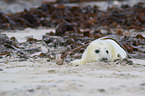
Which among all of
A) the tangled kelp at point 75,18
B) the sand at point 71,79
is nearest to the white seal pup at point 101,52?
the sand at point 71,79

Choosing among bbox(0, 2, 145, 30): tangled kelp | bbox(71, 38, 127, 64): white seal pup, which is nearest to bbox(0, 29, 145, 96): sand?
bbox(71, 38, 127, 64): white seal pup

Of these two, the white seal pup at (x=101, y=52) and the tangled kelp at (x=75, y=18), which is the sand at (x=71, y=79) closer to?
the white seal pup at (x=101, y=52)

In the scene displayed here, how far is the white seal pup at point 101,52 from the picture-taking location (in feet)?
10.6

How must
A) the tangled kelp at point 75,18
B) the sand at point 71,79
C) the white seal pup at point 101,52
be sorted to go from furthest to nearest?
the tangled kelp at point 75,18, the white seal pup at point 101,52, the sand at point 71,79

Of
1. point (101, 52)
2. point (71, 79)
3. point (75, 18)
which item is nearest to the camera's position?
→ point (71, 79)

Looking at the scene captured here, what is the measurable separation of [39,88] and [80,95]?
37 cm

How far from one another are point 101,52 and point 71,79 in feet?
2.64

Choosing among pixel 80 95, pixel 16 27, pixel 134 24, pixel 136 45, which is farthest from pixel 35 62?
pixel 134 24

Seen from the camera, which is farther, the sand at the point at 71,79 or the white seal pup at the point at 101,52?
the white seal pup at the point at 101,52

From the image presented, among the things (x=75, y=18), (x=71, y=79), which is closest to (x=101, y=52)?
(x=71, y=79)

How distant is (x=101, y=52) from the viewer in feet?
10.6

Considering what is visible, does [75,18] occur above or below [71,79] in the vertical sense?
above

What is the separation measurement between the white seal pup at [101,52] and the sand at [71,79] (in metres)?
0.09

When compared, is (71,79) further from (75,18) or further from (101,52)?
(75,18)
